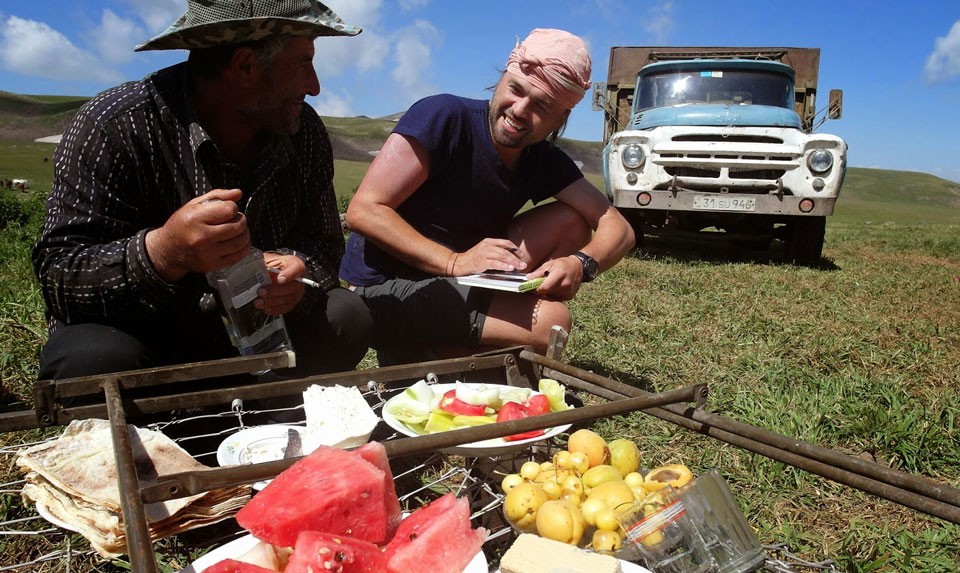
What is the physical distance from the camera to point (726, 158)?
7004mm

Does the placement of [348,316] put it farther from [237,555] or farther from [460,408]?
[237,555]

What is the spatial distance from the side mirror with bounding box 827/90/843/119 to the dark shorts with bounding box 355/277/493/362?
7.34 meters

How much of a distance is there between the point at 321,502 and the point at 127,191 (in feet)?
4.23

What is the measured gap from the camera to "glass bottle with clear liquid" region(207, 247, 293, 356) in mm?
1798

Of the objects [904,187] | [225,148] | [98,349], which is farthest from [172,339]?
[904,187]

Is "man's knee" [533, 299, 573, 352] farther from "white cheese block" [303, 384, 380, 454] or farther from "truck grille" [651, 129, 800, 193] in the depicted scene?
"truck grille" [651, 129, 800, 193]

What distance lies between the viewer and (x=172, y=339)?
2.07 metres

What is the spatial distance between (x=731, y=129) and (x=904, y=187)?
5623 cm

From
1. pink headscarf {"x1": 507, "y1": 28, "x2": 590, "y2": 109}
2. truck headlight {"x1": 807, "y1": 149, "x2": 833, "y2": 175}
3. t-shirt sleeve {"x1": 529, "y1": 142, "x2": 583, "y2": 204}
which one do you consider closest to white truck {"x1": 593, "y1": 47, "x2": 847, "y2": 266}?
truck headlight {"x1": 807, "y1": 149, "x2": 833, "y2": 175}

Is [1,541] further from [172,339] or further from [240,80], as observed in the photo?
[240,80]

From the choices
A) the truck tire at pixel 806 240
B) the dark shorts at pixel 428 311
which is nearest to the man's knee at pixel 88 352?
the dark shorts at pixel 428 311

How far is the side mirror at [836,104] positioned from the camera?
8.14 metres

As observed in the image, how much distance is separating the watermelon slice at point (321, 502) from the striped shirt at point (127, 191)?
2.94 feet

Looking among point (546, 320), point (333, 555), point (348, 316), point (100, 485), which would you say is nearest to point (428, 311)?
point (348, 316)
